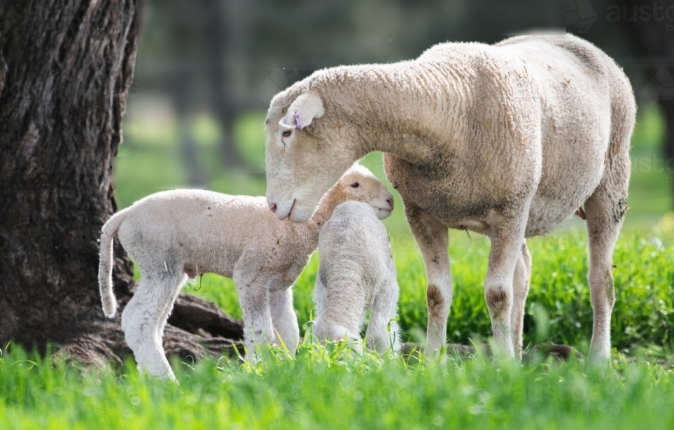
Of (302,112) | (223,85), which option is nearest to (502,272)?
(302,112)

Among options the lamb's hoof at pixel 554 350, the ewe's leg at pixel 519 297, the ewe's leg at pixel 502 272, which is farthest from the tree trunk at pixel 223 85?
the ewe's leg at pixel 502 272

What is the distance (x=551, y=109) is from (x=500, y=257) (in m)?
0.80

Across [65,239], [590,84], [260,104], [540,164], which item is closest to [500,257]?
[540,164]

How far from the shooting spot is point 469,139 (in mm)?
4320

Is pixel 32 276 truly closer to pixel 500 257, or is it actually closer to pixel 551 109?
pixel 500 257

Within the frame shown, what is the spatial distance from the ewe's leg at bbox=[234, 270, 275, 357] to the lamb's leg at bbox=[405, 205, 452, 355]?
85cm

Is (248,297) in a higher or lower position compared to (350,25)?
lower

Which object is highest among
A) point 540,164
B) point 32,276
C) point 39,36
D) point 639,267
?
point 39,36

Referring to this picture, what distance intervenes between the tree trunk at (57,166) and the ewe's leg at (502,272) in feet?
5.85

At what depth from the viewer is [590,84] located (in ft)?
16.7

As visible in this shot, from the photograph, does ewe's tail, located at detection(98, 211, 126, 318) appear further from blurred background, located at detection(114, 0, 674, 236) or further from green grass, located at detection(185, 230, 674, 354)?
blurred background, located at detection(114, 0, 674, 236)

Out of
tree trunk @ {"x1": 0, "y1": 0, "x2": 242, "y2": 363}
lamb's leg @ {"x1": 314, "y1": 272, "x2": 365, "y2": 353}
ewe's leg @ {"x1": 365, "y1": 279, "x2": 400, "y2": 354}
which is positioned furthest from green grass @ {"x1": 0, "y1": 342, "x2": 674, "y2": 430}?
tree trunk @ {"x1": 0, "y1": 0, "x2": 242, "y2": 363}

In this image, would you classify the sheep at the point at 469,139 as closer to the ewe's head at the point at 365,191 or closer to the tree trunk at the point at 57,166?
the ewe's head at the point at 365,191

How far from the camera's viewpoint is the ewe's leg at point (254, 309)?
4.57 m
